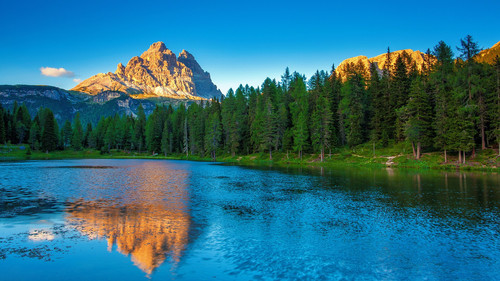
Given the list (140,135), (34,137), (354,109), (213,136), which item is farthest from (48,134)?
(354,109)

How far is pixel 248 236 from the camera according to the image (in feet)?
53.0

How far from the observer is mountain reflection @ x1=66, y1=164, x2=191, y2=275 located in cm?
1333

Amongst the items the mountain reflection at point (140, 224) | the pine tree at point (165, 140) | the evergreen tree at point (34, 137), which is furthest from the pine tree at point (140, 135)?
the mountain reflection at point (140, 224)

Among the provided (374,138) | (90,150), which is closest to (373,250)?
(374,138)

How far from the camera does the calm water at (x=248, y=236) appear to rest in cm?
1159

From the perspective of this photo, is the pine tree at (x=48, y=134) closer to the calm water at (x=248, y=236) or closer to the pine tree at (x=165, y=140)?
the pine tree at (x=165, y=140)

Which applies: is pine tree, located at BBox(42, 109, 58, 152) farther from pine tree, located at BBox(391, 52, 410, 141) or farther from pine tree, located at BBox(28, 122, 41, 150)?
pine tree, located at BBox(391, 52, 410, 141)

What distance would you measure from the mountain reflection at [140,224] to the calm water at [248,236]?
63mm

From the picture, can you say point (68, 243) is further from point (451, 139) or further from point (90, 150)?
point (90, 150)

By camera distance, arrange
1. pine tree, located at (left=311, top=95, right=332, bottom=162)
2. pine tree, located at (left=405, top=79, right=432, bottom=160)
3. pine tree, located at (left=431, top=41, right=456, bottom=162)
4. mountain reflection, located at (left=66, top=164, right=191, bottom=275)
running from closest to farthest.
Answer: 1. mountain reflection, located at (left=66, top=164, right=191, bottom=275)
2. pine tree, located at (left=431, top=41, right=456, bottom=162)
3. pine tree, located at (left=405, top=79, right=432, bottom=160)
4. pine tree, located at (left=311, top=95, right=332, bottom=162)

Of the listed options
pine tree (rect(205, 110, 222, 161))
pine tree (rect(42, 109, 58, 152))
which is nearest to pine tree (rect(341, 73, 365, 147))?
pine tree (rect(205, 110, 222, 161))

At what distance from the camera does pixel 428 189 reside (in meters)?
33.7

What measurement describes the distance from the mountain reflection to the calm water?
6cm

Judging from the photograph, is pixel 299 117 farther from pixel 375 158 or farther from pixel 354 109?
pixel 375 158
